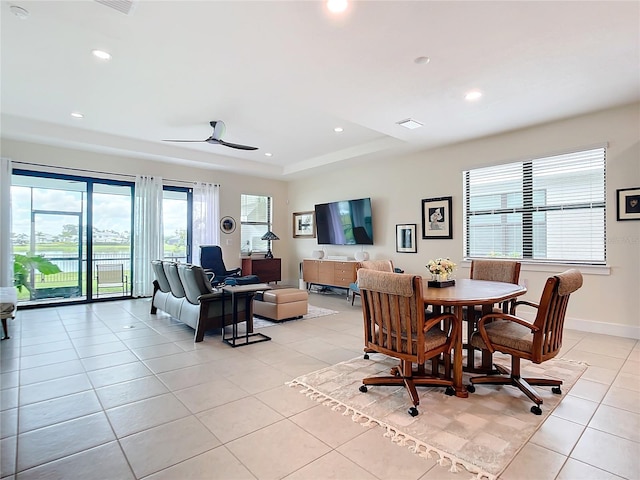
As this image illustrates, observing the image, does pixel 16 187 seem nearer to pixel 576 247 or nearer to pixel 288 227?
pixel 288 227

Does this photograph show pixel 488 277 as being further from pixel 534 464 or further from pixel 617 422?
pixel 534 464

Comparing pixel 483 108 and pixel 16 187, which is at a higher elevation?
pixel 483 108

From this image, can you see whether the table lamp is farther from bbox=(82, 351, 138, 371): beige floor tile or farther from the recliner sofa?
bbox=(82, 351, 138, 371): beige floor tile

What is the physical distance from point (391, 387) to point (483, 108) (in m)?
3.52

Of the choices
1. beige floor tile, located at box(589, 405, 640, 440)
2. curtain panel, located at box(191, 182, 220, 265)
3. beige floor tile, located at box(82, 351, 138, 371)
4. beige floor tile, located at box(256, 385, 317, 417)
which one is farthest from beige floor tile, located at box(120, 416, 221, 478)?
curtain panel, located at box(191, 182, 220, 265)

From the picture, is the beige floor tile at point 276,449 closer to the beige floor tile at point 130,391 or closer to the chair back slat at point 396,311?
the chair back slat at point 396,311

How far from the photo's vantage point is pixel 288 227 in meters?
9.27

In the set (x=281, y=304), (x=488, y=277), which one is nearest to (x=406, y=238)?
(x=488, y=277)

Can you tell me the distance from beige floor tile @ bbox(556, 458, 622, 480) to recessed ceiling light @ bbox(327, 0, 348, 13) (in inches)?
125

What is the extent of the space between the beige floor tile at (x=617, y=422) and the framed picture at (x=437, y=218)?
3615mm

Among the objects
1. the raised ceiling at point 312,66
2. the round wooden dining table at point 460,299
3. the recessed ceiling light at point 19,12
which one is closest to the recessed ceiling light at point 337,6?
the raised ceiling at point 312,66

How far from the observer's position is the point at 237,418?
2.29 metres

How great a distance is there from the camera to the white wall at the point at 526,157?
4121 mm

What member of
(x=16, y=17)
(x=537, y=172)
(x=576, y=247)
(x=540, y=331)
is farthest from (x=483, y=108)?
(x=16, y=17)
